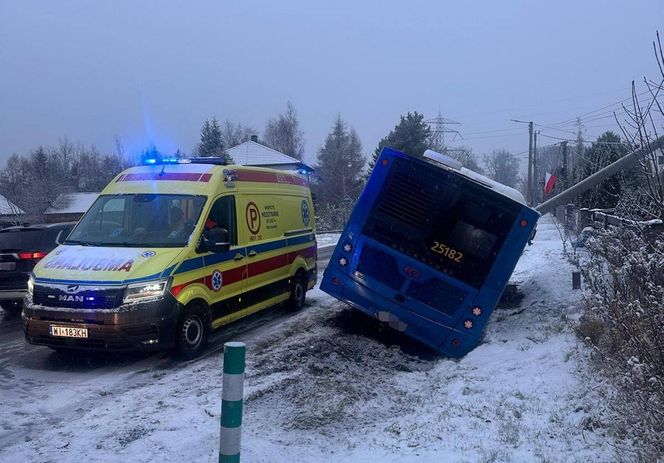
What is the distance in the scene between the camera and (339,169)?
227 feet

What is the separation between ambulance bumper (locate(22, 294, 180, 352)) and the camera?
6812 millimetres

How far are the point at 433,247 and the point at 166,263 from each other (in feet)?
11.4

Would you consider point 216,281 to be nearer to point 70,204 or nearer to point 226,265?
point 226,265

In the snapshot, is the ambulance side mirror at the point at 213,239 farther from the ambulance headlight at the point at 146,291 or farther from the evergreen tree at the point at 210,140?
the evergreen tree at the point at 210,140

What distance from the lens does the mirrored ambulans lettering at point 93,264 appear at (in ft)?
Result: 23.1

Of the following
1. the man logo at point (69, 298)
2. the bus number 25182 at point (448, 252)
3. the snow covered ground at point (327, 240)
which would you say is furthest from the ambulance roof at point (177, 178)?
the snow covered ground at point (327, 240)

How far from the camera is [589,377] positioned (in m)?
5.88

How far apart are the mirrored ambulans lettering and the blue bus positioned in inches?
120

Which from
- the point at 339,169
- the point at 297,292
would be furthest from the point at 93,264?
the point at 339,169

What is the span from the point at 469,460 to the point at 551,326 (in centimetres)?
461

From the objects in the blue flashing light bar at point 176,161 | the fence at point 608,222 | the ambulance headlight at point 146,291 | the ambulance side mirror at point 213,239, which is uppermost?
the blue flashing light bar at point 176,161

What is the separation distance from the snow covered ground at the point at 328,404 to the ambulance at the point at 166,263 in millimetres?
506

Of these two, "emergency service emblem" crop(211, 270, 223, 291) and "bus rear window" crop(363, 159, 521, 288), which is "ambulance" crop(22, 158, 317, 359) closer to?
"emergency service emblem" crop(211, 270, 223, 291)

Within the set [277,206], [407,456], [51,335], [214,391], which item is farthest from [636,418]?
[277,206]
